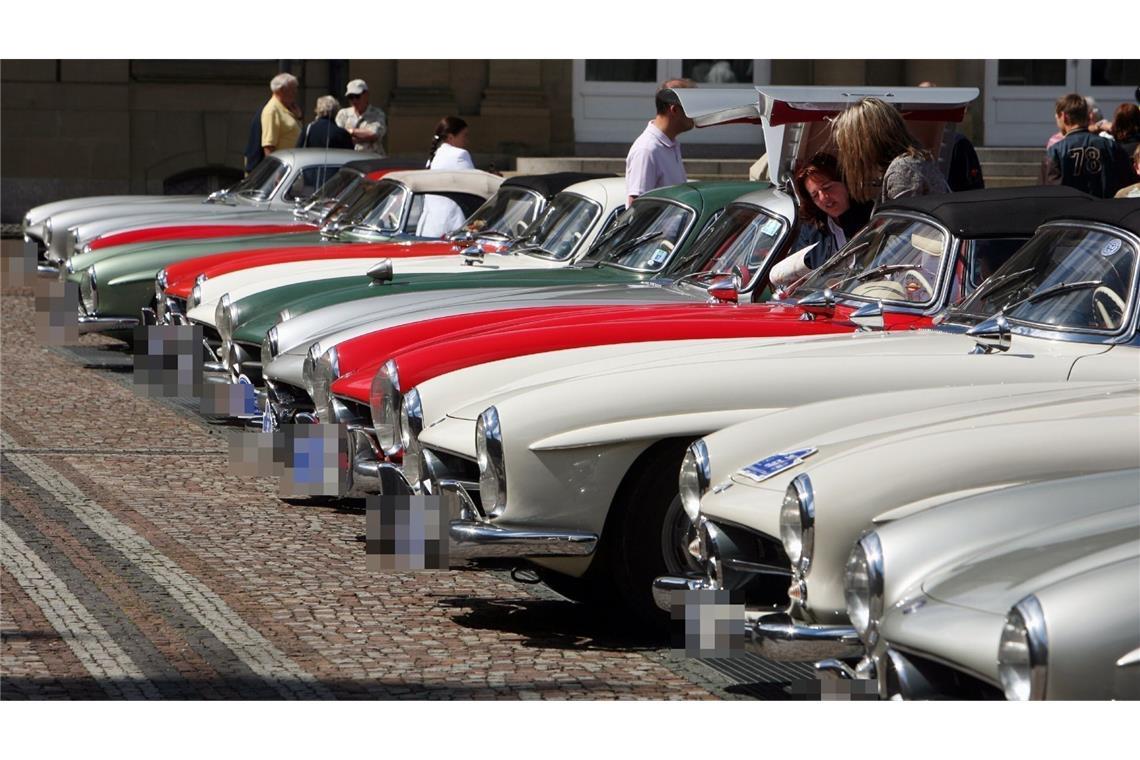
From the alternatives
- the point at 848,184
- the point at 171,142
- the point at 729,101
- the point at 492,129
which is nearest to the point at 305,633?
the point at 848,184

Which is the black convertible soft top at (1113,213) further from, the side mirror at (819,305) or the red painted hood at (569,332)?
the side mirror at (819,305)

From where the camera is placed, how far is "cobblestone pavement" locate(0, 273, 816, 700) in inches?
200

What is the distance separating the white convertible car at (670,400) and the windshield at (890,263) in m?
0.64

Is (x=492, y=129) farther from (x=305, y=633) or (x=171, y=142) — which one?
(x=305, y=633)

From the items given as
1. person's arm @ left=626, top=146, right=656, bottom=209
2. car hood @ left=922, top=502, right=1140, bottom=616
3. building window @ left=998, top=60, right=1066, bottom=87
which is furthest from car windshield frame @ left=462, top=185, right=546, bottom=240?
building window @ left=998, top=60, right=1066, bottom=87

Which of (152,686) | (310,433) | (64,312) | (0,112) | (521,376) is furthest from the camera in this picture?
(0,112)

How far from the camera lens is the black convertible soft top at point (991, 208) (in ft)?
20.8

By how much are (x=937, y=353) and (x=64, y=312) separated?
339 inches

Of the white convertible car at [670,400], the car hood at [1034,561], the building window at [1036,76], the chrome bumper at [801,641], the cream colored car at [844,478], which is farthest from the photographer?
the building window at [1036,76]

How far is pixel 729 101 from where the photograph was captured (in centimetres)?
968

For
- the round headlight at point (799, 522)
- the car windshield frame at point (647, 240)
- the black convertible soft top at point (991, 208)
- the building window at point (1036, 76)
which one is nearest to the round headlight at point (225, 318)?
the car windshield frame at point (647, 240)

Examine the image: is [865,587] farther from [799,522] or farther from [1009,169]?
[1009,169]

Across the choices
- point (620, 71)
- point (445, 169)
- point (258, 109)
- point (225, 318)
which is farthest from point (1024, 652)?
point (258, 109)

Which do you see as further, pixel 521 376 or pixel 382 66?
pixel 382 66
